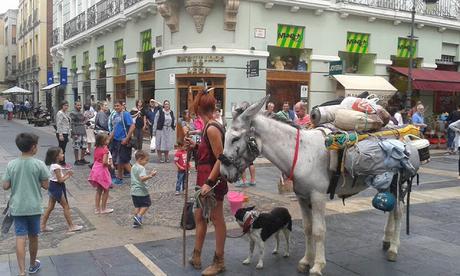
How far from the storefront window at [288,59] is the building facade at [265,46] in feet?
0.13

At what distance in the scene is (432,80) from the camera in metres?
19.7

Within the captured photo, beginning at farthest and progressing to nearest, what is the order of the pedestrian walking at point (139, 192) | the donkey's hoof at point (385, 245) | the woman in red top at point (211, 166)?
the pedestrian walking at point (139, 192) < the donkey's hoof at point (385, 245) < the woman in red top at point (211, 166)

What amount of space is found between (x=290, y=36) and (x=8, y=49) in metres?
54.8

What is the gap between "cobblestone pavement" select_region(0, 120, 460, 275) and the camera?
5.25 metres

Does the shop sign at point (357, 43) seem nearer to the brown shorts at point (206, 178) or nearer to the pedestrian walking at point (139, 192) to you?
the pedestrian walking at point (139, 192)

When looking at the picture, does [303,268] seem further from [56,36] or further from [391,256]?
[56,36]

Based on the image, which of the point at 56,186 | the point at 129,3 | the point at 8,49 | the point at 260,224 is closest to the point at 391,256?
the point at 260,224

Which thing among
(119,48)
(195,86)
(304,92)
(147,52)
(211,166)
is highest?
(119,48)

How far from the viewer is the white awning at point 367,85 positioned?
1794cm

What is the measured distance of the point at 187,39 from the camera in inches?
660

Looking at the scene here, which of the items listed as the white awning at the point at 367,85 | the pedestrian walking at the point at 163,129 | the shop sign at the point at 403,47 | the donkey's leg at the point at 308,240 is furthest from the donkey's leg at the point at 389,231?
the shop sign at the point at 403,47

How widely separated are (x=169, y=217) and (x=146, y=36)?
1385cm

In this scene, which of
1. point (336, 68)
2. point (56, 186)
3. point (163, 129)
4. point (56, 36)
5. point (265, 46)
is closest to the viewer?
point (56, 186)

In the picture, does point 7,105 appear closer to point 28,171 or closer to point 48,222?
point 48,222
